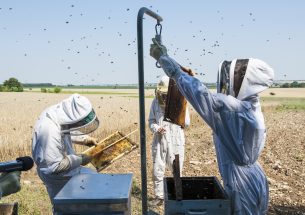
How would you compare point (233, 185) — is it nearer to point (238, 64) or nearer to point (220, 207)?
point (220, 207)

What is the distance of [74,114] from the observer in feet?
15.7

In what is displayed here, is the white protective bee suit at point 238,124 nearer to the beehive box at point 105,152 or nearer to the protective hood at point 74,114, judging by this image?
the protective hood at point 74,114

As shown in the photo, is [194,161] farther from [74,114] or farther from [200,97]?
[200,97]

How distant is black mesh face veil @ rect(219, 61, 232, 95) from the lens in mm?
3713

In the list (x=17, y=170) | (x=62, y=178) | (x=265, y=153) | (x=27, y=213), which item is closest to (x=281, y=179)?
(x=265, y=153)

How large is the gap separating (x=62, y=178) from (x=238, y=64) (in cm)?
251

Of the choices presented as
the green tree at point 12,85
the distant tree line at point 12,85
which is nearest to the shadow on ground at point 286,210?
the distant tree line at point 12,85

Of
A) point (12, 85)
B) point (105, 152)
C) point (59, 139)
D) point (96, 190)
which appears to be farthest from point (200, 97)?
point (12, 85)

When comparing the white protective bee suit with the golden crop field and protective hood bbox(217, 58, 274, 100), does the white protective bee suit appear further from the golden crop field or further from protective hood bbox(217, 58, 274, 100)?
the golden crop field

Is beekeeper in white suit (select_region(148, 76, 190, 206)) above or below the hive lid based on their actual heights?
below

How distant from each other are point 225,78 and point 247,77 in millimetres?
248

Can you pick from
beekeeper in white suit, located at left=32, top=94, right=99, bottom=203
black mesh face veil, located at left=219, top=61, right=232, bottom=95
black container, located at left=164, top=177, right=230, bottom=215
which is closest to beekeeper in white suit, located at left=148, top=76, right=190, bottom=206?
beekeeper in white suit, located at left=32, top=94, right=99, bottom=203

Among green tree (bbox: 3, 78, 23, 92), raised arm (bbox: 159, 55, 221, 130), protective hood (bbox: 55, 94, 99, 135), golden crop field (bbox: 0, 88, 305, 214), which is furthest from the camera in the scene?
green tree (bbox: 3, 78, 23, 92)

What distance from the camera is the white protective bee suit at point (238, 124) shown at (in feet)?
11.1
